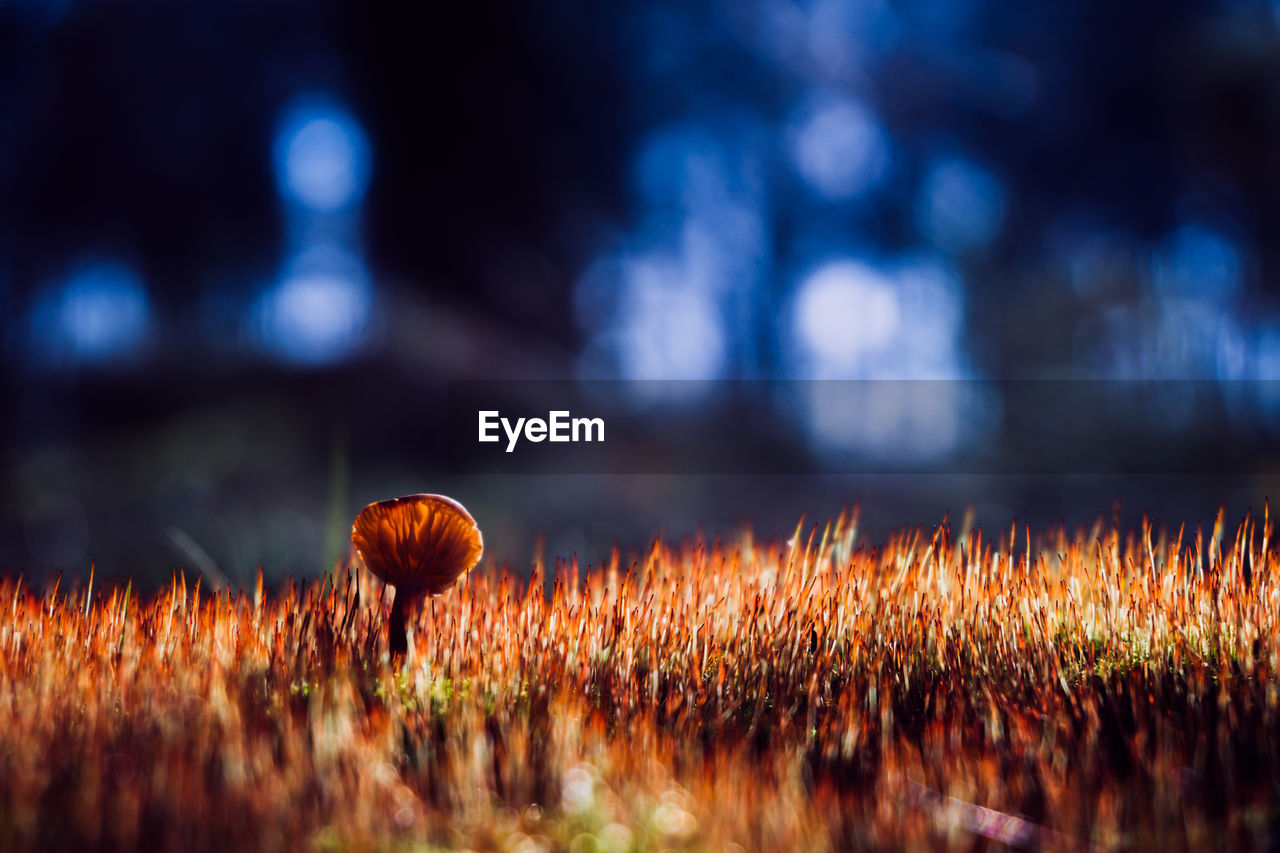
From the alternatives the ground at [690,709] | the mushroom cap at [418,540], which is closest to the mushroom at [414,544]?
the mushroom cap at [418,540]

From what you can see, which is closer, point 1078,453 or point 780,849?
point 780,849

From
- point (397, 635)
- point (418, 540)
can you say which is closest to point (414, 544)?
point (418, 540)

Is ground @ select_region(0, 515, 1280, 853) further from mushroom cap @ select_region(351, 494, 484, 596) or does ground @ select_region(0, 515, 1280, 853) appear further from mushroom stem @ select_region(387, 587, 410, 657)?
mushroom cap @ select_region(351, 494, 484, 596)

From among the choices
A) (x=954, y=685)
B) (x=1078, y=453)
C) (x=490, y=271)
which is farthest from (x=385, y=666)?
(x=1078, y=453)

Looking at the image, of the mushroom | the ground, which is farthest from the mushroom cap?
the ground

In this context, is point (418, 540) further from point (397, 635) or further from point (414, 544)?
point (397, 635)

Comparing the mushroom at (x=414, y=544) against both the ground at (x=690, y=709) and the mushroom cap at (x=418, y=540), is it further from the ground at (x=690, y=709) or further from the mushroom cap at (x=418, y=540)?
the ground at (x=690, y=709)

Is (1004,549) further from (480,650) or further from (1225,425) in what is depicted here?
(1225,425)

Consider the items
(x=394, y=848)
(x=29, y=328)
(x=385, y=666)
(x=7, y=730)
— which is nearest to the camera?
(x=394, y=848)
